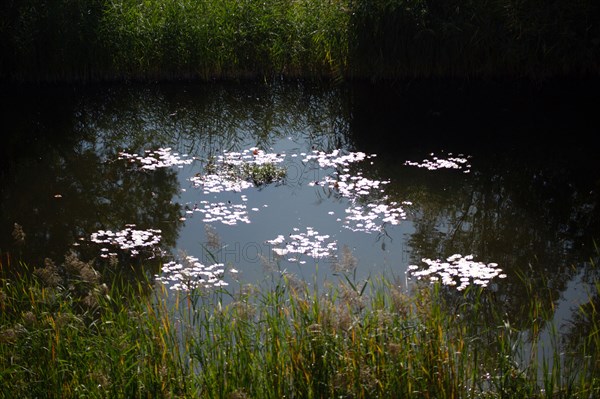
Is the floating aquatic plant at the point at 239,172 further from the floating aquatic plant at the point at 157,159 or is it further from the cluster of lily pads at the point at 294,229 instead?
the floating aquatic plant at the point at 157,159

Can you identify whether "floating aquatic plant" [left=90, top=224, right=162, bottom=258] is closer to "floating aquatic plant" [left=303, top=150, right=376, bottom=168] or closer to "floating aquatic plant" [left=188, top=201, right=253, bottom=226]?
"floating aquatic plant" [left=188, top=201, right=253, bottom=226]

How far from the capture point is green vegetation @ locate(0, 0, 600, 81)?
12.1 metres

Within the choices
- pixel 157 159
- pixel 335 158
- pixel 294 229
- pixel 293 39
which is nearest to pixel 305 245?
pixel 294 229

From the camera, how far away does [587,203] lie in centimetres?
881

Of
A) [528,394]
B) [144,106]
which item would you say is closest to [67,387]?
[528,394]

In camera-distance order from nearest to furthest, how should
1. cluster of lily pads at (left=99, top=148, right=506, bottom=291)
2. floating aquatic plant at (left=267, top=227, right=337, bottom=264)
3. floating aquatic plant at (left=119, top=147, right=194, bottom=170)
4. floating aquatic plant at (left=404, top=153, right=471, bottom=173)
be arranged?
cluster of lily pads at (left=99, top=148, right=506, bottom=291) < floating aquatic plant at (left=267, top=227, right=337, bottom=264) < floating aquatic plant at (left=404, top=153, right=471, bottom=173) < floating aquatic plant at (left=119, top=147, right=194, bottom=170)

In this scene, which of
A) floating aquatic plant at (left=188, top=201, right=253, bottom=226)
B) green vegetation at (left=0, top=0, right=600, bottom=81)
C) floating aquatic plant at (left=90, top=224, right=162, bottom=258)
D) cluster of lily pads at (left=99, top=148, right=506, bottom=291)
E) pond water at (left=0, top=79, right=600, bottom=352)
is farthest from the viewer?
green vegetation at (left=0, top=0, right=600, bottom=81)

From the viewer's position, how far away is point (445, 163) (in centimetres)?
988

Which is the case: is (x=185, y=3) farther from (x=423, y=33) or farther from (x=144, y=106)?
(x=423, y=33)

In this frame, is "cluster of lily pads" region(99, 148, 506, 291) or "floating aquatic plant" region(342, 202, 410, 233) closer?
"cluster of lily pads" region(99, 148, 506, 291)

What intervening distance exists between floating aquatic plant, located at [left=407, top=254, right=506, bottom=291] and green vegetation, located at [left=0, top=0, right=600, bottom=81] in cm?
546

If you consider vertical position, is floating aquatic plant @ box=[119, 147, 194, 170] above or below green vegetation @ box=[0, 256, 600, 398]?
above

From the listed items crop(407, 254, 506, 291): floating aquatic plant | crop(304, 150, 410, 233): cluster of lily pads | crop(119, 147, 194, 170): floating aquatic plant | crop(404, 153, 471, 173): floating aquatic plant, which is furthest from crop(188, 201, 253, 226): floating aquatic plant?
crop(404, 153, 471, 173): floating aquatic plant

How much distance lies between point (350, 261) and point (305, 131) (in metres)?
6.56
